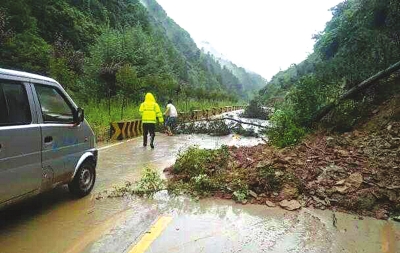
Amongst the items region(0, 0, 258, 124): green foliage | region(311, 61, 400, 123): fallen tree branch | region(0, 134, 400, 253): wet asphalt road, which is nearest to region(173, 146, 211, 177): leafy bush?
region(0, 134, 400, 253): wet asphalt road

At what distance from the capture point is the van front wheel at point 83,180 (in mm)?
6340

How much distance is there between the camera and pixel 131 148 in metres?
13.1

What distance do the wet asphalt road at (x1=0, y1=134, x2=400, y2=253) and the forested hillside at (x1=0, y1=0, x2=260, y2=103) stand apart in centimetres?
879

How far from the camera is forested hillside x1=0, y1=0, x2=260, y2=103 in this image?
77.4 feet

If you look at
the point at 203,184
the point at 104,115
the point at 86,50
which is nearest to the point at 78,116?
the point at 203,184

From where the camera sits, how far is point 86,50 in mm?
44094

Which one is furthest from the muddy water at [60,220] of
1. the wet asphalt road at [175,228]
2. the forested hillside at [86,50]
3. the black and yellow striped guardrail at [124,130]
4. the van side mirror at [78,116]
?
the forested hillside at [86,50]

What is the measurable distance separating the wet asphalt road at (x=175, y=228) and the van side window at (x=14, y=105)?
1.43 metres

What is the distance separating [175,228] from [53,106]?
256 cm

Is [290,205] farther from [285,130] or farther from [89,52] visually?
[89,52]

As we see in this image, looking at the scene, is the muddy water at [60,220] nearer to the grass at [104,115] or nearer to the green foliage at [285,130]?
the green foliage at [285,130]

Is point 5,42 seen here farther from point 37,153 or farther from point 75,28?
point 37,153

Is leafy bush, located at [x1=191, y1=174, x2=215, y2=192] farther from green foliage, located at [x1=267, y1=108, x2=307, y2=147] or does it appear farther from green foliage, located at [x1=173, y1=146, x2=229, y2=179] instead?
green foliage, located at [x1=267, y1=108, x2=307, y2=147]

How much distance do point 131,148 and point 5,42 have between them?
18800mm
